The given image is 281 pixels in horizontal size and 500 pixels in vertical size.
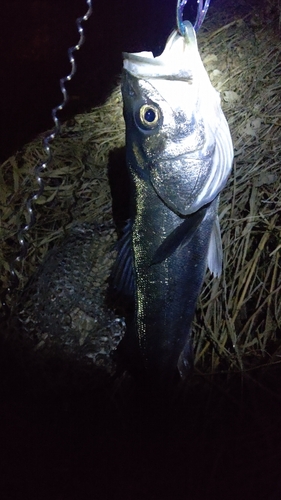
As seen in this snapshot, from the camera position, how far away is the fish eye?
58.9 inches

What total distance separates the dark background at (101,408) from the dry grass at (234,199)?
0.17 m

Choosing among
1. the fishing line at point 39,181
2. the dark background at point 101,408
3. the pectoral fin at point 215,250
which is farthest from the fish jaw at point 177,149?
the dark background at point 101,408

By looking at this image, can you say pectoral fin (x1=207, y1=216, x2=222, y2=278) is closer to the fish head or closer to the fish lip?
the fish head

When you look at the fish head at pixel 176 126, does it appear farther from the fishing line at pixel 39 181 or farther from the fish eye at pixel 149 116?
the fishing line at pixel 39 181

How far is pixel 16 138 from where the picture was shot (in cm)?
261

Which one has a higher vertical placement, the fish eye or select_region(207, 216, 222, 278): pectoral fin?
the fish eye

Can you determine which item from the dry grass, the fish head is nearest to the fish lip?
the fish head

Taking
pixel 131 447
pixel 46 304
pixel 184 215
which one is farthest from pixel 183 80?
pixel 131 447

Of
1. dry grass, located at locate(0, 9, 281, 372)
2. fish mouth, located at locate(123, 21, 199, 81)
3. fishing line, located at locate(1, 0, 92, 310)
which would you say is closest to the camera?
fish mouth, located at locate(123, 21, 199, 81)

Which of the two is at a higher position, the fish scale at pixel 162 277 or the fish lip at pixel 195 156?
the fish lip at pixel 195 156

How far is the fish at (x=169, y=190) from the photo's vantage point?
147 centimetres

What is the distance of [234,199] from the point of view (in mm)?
2027

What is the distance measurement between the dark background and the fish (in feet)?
1.13

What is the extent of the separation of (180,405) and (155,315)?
594mm
